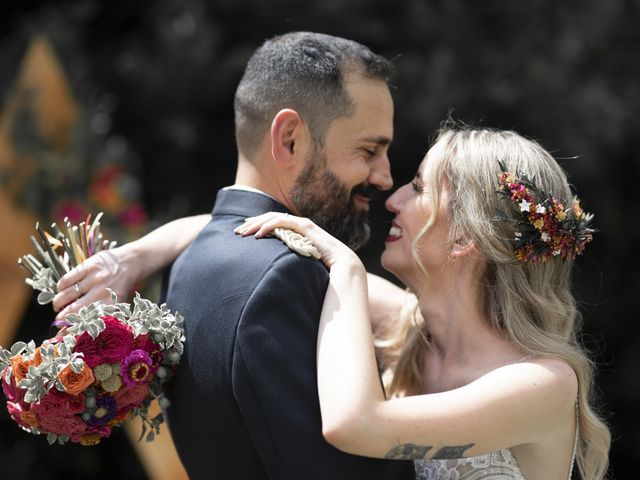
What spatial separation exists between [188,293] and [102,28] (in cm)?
416

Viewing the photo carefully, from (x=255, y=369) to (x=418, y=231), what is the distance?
2.81 feet

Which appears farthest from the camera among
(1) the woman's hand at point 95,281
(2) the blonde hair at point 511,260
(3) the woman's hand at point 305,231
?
(2) the blonde hair at point 511,260

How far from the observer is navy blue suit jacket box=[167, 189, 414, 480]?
2.33 meters

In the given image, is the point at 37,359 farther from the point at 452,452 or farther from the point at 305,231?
the point at 452,452

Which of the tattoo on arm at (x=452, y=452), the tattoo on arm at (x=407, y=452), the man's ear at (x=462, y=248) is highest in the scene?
the man's ear at (x=462, y=248)

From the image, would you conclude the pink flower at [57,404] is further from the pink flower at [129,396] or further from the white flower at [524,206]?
the white flower at [524,206]

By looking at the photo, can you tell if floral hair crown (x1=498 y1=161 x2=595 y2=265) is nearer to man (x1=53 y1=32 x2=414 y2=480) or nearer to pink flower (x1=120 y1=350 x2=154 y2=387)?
man (x1=53 y1=32 x2=414 y2=480)

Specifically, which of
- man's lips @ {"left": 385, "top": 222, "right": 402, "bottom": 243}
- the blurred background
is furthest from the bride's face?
the blurred background

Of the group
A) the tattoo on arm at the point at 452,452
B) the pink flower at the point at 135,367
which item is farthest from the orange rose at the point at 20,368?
the tattoo on arm at the point at 452,452

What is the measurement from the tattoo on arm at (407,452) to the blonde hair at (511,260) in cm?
59

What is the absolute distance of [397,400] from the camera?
2.41 m

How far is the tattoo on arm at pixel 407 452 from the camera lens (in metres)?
2.36

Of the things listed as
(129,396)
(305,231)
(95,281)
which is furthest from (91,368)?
(305,231)

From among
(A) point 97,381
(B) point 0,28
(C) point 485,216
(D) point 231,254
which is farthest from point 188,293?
(B) point 0,28
